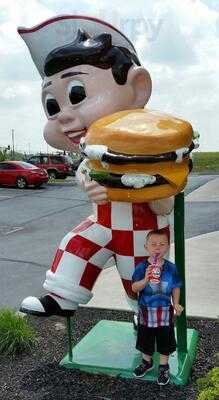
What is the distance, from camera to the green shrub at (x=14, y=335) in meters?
3.71

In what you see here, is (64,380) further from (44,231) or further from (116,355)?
(44,231)

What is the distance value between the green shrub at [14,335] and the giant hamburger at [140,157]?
4.93ft

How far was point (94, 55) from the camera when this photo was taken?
3102mm

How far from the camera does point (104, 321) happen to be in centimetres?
417

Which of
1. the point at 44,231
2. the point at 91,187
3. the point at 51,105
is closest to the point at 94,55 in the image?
the point at 51,105

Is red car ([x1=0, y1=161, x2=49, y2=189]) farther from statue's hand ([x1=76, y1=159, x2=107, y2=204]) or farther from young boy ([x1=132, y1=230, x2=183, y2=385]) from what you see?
young boy ([x1=132, y1=230, x2=183, y2=385])

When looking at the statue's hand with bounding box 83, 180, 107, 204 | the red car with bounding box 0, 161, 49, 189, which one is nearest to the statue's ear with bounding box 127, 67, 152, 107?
the statue's hand with bounding box 83, 180, 107, 204

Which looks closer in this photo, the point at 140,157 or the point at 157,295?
the point at 140,157

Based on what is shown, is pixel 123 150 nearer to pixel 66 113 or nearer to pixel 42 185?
pixel 66 113

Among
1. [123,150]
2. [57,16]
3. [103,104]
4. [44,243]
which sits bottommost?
[44,243]

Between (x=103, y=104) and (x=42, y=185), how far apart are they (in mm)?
17223

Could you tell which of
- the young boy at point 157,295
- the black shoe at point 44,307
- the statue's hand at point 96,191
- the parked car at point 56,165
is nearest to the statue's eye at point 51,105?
the statue's hand at point 96,191

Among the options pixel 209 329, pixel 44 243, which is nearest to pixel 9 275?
pixel 44 243

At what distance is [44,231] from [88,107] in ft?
21.6
